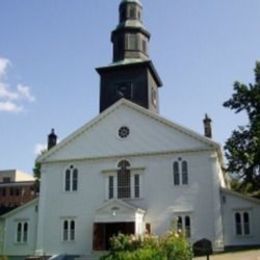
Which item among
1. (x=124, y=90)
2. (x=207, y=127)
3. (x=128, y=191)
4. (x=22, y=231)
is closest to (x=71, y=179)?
(x=128, y=191)

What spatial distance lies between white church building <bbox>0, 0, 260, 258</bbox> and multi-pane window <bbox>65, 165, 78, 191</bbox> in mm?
76

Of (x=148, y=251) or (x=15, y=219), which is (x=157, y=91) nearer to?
(x=15, y=219)

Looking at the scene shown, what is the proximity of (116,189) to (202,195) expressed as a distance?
248 inches

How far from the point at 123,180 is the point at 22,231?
9078mm

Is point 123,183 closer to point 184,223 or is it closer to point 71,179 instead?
point 71,179

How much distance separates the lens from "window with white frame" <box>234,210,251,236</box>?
32000 millimetres

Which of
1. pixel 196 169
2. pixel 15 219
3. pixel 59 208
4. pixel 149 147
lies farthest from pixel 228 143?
pixel 15 219

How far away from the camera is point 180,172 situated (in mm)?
33938

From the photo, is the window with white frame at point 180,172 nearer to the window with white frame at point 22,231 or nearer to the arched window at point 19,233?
the window with white frame at point 22,231

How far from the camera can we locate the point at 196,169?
33.5 m

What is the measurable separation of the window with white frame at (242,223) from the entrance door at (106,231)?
703cm

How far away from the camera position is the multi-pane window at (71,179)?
3603cm

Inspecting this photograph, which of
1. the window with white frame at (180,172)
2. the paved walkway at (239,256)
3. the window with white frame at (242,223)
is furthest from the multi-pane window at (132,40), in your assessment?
the paved walkway at (239,256)

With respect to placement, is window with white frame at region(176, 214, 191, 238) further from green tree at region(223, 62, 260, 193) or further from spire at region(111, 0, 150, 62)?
spire at region(111, 0, 150, 62)
